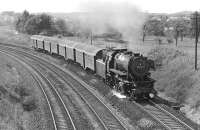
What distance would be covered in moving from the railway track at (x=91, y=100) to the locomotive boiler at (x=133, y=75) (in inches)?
98.5

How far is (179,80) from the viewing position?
85.7 ft

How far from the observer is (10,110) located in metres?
20.1

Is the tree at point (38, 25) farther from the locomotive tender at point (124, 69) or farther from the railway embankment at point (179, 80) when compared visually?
the locomotive tender at point (124, 69)

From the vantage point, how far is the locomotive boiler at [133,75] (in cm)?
2272

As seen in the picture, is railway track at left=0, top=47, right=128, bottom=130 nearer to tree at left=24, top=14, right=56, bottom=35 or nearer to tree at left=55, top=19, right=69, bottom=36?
tree at left=24, top=14, right=56, bottom=35

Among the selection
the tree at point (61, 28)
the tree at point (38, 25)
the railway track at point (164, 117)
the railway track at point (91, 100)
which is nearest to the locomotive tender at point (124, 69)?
the railway track at point (164, 117)

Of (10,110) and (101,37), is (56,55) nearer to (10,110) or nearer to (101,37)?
(101,37)

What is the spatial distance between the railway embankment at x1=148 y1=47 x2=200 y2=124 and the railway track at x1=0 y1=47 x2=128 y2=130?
556 centimetres

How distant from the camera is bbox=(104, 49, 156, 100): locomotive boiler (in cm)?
2272

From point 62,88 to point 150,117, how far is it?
11393mm

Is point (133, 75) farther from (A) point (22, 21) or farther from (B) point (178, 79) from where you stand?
(A) point (22, 21)

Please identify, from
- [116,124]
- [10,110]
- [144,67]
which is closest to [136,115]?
[116,124]

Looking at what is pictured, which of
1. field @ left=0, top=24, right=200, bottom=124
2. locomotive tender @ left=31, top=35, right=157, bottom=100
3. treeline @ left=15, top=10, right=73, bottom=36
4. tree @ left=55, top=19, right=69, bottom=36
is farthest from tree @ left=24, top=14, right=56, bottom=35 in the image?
locomotive tender @ left=31, top=35, right=157, bottom=100

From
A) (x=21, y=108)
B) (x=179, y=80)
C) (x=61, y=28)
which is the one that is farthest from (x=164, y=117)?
(x=61, y=28)
